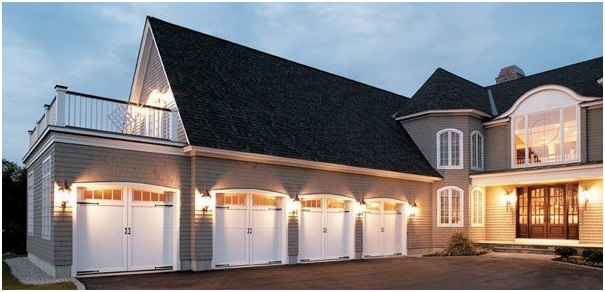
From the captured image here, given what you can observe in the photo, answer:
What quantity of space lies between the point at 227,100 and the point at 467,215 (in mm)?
10739

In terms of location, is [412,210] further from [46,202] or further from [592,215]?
[46,202]

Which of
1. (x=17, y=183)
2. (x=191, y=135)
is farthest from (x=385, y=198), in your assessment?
(x=17, y=183)

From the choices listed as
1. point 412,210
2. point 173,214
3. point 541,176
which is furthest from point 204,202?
point 541,176

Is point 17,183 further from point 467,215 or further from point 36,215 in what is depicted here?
point 467,215

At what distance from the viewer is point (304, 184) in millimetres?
17453

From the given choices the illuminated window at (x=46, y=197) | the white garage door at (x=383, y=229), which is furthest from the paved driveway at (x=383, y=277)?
the white garage door at (x=383, y=229)

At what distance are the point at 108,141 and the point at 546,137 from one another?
613 inches

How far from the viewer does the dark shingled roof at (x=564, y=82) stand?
2061 cm

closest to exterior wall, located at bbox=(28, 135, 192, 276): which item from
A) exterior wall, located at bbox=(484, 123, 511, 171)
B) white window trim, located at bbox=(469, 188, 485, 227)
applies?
white window trim, located at bbox=(469, 188, 485, 227)

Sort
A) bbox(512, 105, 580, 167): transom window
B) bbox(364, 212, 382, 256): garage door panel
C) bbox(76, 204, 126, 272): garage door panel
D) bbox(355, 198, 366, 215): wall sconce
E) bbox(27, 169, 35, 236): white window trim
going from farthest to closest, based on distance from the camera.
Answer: bbox(512, 105, 580, 167): transom window
bbox(364, 212, 382, 256): garage door panel
bbox(355, 198, 366, 215): wall sconce
bbox(27, 169, 35, 236): white window trim
bbox(76, 204, 126, 272): garage door panel

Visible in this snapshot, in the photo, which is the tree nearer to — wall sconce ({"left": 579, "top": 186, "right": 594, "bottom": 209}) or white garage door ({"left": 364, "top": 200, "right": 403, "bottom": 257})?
white garage door ({"left": 364, "top": 200, "right": 403, "bottom": 257})

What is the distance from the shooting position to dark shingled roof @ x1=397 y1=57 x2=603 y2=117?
21.5 meters

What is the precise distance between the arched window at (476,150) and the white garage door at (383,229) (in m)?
3.91

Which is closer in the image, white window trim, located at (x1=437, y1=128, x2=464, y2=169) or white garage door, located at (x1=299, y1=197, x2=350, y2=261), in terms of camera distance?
white garage door, located at (x1=299, y1=197, x2=350, y2=261)
